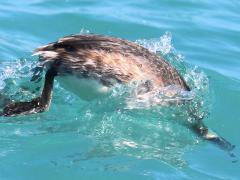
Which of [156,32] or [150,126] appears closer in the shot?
[150,126]

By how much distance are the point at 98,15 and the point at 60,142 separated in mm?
5711

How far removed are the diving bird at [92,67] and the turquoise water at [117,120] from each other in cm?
20

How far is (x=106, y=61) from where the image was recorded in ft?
22.2

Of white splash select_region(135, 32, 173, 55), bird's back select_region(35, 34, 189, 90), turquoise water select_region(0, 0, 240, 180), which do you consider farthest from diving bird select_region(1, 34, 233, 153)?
white splash select_region(135, 32, 173, 55)

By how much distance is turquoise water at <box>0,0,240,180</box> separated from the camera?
645 centimetres

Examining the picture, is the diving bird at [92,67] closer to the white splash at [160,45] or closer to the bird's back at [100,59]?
the bird's back at [100,59]

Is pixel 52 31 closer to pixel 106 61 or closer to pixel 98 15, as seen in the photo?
pixel 98 15

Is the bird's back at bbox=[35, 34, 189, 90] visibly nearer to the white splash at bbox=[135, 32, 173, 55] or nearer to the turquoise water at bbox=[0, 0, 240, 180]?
the turquoise water at bbox=[0, 0, 240, 180]

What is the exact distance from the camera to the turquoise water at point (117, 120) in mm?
6445

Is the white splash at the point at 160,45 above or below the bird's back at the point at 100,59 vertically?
above

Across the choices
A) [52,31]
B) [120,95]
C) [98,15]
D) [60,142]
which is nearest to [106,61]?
[120,95]

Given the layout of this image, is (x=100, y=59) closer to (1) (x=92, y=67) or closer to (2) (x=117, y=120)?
(1) (x=92, y=67)

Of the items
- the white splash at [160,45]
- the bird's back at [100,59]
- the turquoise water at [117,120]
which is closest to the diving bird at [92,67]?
the bird's back at [100,59]

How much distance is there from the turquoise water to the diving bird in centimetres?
20
